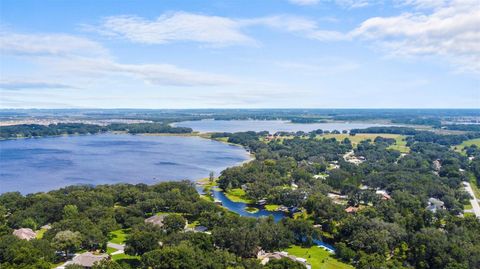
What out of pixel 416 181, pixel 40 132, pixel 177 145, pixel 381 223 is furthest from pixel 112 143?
pixel 381 223

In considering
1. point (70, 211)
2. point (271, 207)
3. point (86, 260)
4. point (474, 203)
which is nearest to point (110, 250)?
point (86, 260)

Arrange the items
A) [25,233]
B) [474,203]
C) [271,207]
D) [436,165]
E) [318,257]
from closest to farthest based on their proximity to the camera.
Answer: [318,257] < [25,233] < [271,207] < [474,203] < [436,165]

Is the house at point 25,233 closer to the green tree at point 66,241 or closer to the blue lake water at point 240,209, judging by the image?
the green tree at point 66,241

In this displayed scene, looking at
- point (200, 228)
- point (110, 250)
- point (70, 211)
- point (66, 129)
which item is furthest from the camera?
point (66, 129)

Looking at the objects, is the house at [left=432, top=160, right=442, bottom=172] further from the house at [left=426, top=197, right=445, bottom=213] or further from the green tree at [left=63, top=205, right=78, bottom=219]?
the green tree at [left=63, top=205, right=78, bottom=219]

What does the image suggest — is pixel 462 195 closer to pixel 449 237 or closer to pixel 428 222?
pixel 428 222

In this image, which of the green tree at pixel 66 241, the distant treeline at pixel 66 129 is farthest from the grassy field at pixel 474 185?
the distant treeline at pixel 66 129

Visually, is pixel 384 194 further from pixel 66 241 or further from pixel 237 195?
pixel 66 241
